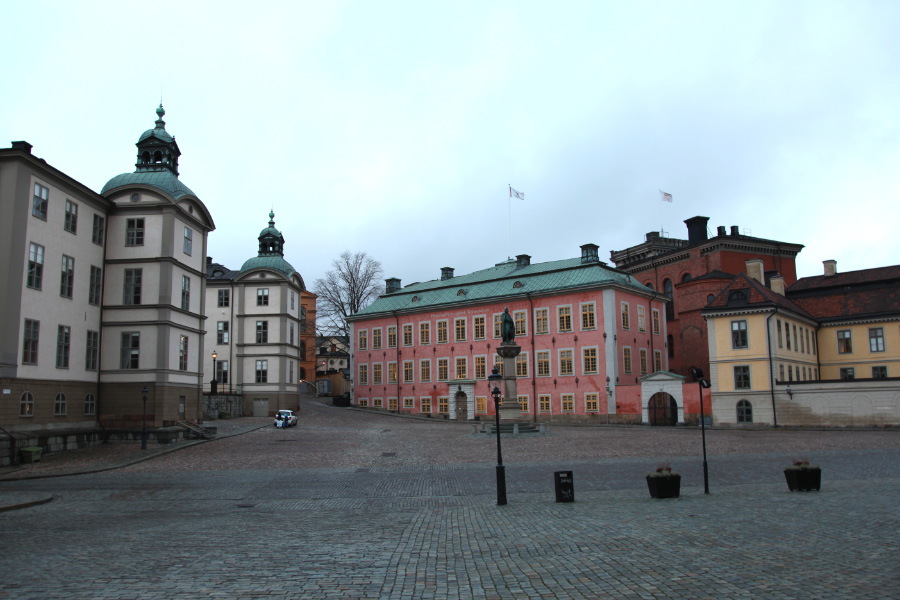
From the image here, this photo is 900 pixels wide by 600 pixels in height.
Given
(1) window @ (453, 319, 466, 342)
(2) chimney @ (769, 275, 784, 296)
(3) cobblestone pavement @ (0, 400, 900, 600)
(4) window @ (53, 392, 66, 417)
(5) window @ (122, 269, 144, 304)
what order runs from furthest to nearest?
(1) window @ (453, 319, 466, 342), (2) chimney @ (769, 275, 784, 296), (5) window @ (122, 269, 144, 304), (4) window @ (53, 392, 66, 417), (3) cobblestone pavement @ (0, 400, 900, 600)

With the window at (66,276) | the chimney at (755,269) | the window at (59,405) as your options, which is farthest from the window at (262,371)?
the chimney at (755,269)

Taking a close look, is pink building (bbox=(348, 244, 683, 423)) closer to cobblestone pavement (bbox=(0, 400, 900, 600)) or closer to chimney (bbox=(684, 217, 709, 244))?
chimney (bbox=(684, 217, 709, 244))

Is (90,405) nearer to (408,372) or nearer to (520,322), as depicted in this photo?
(520,322)

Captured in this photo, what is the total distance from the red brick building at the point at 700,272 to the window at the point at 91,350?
45.5 m

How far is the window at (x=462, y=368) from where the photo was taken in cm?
5994

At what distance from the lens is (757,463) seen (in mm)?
22312

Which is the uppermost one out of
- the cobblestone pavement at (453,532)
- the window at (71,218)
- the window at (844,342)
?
the window at (71,218)

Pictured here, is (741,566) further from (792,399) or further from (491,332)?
(491,332)

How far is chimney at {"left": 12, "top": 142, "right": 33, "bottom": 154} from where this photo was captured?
27.4 metres

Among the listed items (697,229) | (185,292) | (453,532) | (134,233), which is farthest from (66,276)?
(697,229)

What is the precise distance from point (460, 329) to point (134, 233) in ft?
104

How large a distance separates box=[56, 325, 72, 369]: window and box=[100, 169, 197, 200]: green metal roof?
7.76 meters

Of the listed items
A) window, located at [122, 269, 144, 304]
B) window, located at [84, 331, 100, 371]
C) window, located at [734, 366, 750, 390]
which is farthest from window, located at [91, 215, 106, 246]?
window, located at [734, 366, 750, 390]

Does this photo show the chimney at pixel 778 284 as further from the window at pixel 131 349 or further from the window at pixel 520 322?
the window at pixel 131 349
